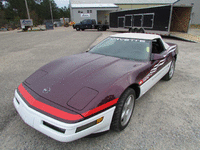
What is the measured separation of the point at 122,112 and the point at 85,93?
65 centimetres

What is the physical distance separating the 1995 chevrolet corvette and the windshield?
0.06 feet

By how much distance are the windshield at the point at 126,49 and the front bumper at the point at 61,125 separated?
141 cm

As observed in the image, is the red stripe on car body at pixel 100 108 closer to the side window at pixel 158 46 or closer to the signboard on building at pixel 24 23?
the side window at pixel 158 46

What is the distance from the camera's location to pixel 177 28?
45.6 ft

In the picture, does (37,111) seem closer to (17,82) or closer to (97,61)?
(97,61)

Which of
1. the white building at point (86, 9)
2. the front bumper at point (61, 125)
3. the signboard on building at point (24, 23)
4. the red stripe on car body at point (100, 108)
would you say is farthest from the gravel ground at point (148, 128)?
the white building at point (86, 9)

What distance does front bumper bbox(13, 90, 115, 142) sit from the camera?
158 cm

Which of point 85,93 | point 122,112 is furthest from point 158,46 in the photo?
point 85,93

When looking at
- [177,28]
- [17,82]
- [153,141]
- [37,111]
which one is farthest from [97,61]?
[177,28]

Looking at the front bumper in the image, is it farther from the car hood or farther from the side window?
the side window

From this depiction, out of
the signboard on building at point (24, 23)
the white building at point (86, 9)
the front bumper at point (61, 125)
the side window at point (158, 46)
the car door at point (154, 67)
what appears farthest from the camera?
the white building at point (86, 9)

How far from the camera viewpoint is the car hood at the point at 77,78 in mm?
1831

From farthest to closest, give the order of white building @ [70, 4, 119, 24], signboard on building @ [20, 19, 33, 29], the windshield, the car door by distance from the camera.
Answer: white building @ [70, 4, 119, 24]
signboard on building @ [20, 19, 33, 29]
the windshield
the car door

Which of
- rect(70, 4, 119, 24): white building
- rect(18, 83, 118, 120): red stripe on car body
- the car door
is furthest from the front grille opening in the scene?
rect(70, 4, 119, 24): white building
